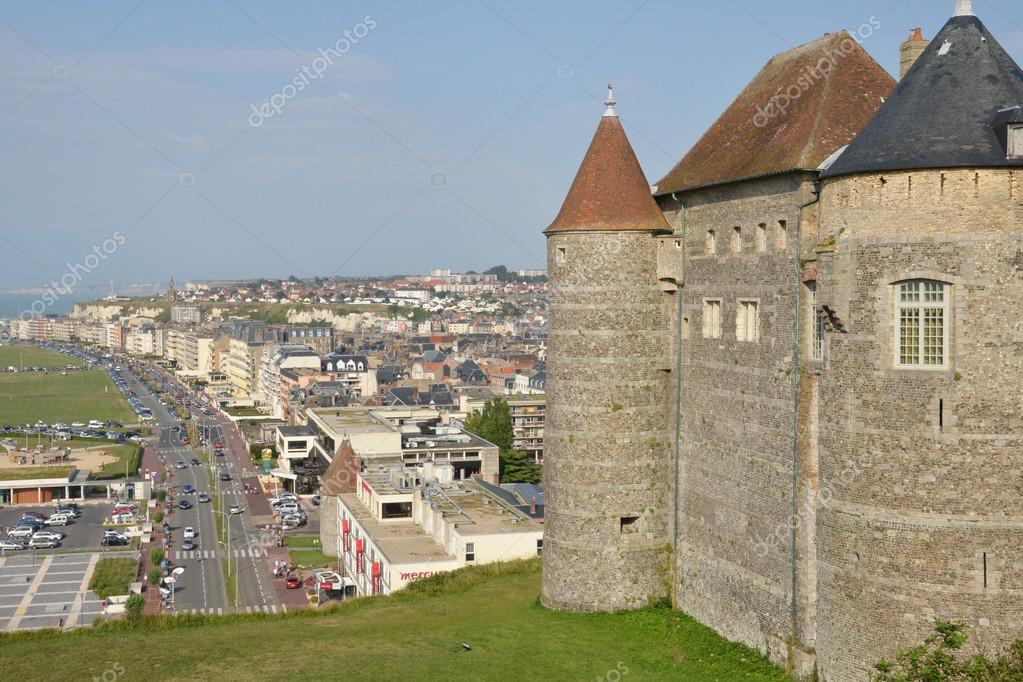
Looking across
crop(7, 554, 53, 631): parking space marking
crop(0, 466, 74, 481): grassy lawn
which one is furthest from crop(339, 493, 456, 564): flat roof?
crop(0, 466, 74, 481): grassy lawn

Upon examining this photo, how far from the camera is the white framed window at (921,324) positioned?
77.6 feet

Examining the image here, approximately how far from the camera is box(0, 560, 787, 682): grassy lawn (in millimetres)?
30188

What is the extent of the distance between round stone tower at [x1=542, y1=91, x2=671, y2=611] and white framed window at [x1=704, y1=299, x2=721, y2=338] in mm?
2152

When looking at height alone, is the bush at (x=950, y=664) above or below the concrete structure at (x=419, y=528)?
above

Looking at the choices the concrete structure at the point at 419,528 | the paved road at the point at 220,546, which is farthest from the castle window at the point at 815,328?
the paved road at the point at 220,546

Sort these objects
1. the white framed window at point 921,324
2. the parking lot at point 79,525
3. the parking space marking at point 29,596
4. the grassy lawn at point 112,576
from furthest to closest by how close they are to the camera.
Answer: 1. the parking lot at point 79,525
2. the grassy lawn at point 112,576
3. the parking space marking at point 29,596
4. the white framed window at point 921,324

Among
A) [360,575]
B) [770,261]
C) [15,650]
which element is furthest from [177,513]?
[770,261]

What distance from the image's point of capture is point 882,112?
2498 centimetres

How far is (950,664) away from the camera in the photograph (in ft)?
71.3

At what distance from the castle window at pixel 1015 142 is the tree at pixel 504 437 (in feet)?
292

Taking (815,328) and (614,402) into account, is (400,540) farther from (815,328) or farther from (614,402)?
(815,328)

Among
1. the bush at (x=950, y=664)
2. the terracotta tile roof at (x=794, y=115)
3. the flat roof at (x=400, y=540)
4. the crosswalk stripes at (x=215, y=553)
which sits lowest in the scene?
the crosswalk stripes at (x=215, y=553)

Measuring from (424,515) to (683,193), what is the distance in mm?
34275

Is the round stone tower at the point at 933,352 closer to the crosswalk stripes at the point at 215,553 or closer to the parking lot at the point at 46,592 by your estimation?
the parking lot at the point at 46,592
